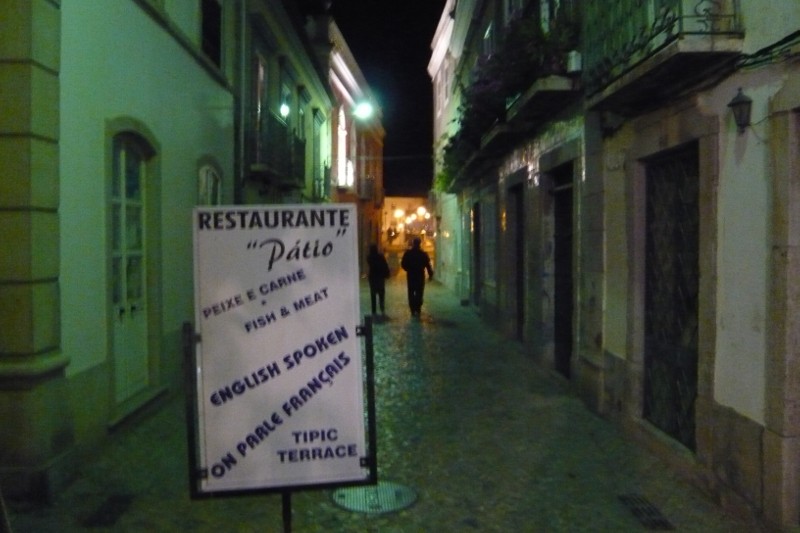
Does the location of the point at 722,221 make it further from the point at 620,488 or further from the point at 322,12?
the point at 322,12

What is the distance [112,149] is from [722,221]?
506 cm

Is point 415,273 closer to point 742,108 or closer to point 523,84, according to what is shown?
point 523,84

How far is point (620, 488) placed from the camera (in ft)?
18.6

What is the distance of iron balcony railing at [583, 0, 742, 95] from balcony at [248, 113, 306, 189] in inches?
257

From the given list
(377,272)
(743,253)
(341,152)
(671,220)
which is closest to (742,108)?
(743,253)

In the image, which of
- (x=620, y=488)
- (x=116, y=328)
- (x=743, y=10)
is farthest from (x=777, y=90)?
(x=116, y=328)

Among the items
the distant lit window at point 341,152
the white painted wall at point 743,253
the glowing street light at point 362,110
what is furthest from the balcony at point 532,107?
the glowing street light at point 362,110

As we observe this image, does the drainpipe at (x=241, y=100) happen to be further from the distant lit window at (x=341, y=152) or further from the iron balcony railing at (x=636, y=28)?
the distant lit window at (x=341, y=152)

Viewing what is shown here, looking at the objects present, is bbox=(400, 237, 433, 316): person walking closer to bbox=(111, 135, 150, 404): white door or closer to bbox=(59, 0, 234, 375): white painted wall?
bbox=(59, 0, 234, 375): white painted wall

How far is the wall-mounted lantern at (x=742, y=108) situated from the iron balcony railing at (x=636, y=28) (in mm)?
451

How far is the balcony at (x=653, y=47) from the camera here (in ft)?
16.6

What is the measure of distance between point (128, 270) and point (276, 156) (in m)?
7.18

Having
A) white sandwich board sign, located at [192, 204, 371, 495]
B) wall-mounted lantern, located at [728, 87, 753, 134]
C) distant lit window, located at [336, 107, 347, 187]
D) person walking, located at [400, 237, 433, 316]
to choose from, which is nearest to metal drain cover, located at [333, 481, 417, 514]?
white sandwich board sign, located at [192, 204, 371, 495]

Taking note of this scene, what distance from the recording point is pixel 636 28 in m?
6.45
